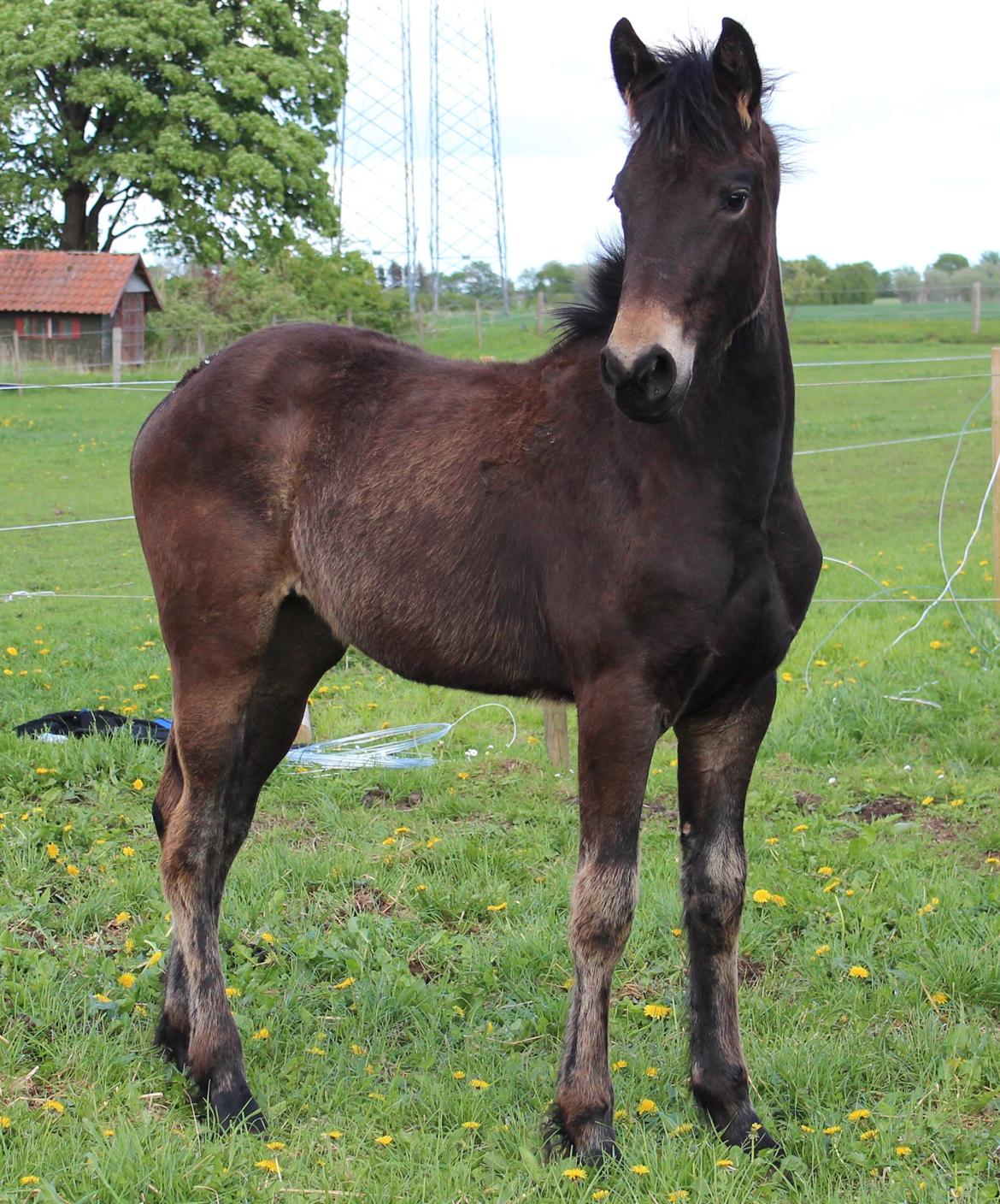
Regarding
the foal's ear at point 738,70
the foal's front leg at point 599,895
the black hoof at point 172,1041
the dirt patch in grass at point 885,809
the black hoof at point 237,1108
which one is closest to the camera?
the foal's ear at point 738,70

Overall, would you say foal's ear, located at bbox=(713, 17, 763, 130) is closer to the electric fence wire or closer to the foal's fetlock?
the foal's fetlock

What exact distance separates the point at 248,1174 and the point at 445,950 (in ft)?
4.03

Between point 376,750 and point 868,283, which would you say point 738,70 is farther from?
point 868,283

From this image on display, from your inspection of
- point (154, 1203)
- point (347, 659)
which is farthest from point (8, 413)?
point (154, 1203)

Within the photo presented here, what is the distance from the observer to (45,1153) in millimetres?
2889

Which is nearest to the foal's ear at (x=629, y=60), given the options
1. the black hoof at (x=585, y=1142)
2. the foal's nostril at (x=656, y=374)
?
the foal's nostril at (x=656, y=374)

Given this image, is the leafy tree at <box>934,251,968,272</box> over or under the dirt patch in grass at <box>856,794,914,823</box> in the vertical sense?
over

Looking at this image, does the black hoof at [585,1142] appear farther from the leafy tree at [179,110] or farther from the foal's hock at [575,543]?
the leafy tree at [179,110]

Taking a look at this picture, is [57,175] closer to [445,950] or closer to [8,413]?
[8,413]

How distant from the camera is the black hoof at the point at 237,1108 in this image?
10.5ft

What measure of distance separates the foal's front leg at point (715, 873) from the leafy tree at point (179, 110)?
2820 centimetres

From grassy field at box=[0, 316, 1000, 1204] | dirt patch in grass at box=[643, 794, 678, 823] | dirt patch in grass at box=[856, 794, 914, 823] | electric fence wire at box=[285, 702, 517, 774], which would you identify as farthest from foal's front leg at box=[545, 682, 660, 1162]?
electric fence wire at box=[285, 702, 517, 774]

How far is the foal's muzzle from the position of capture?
101 inches

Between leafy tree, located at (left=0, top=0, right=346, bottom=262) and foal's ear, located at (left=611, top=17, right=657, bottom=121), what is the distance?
1094 inches
